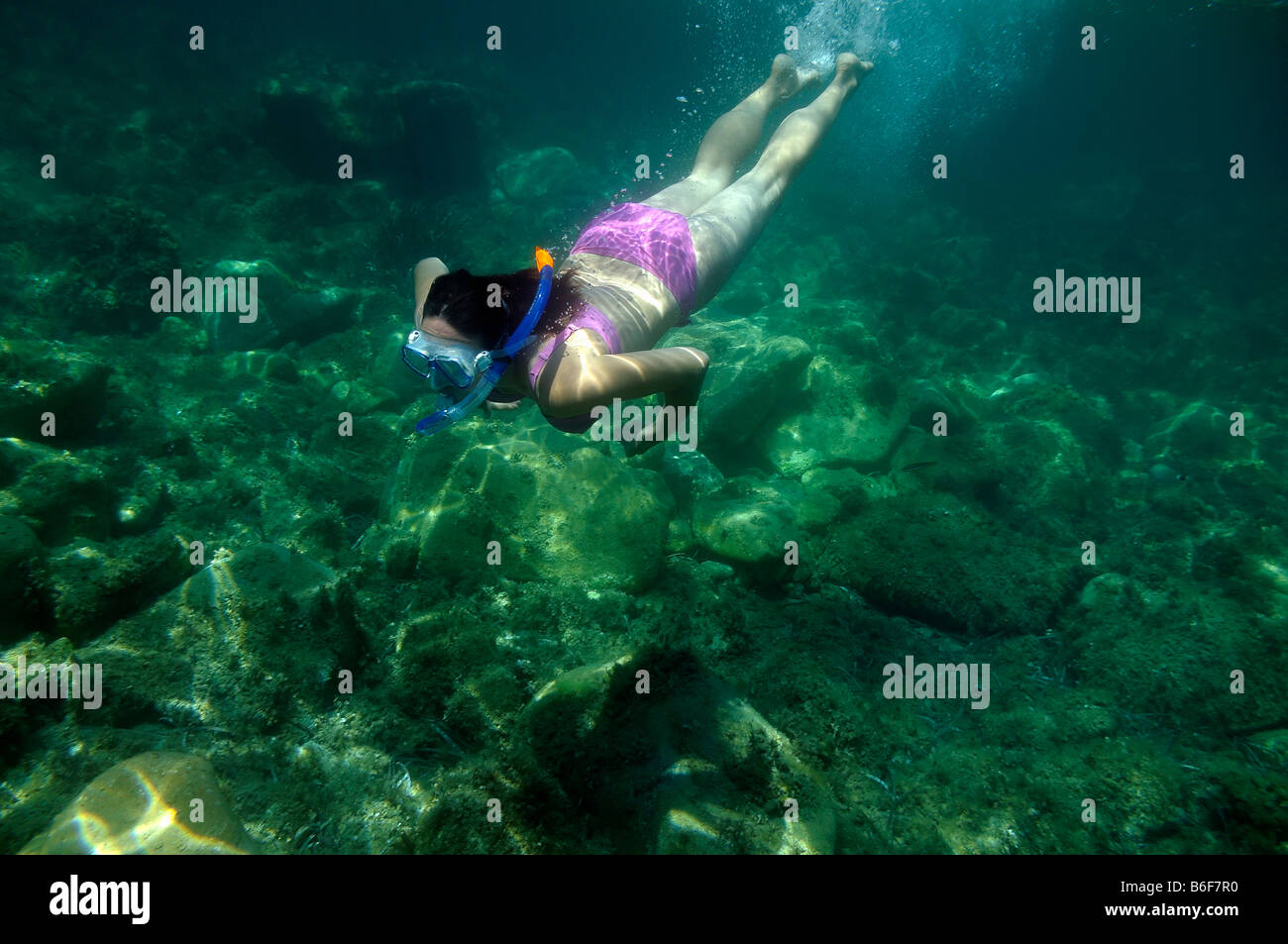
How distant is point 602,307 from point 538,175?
1326cm

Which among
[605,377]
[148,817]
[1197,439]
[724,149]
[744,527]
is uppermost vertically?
[724,149]

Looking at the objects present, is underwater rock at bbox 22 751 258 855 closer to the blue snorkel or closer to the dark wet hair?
the blue snorkel

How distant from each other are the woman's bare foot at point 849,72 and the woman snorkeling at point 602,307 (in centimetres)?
211

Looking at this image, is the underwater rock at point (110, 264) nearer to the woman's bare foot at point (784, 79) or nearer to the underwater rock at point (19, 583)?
the underwater rock at point (19, 583)

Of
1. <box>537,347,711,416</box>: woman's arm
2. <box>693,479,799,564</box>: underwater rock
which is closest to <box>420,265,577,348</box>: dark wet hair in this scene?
<box>537,347,711,416</box>: woman's arm

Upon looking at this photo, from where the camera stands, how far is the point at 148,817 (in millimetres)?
2414

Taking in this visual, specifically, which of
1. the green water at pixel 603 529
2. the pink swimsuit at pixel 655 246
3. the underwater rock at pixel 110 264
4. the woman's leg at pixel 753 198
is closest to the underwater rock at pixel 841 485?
the green water at pixel 603 529

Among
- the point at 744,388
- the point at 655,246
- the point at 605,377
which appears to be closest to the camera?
the point at 605,377

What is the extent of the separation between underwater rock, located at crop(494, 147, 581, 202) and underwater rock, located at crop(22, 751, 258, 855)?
1403cm

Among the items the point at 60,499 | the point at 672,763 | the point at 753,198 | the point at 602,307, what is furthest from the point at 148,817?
the point at 753,198

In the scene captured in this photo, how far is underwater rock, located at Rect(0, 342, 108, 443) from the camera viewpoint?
5125mm

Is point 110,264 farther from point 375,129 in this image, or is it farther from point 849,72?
point 849,72
